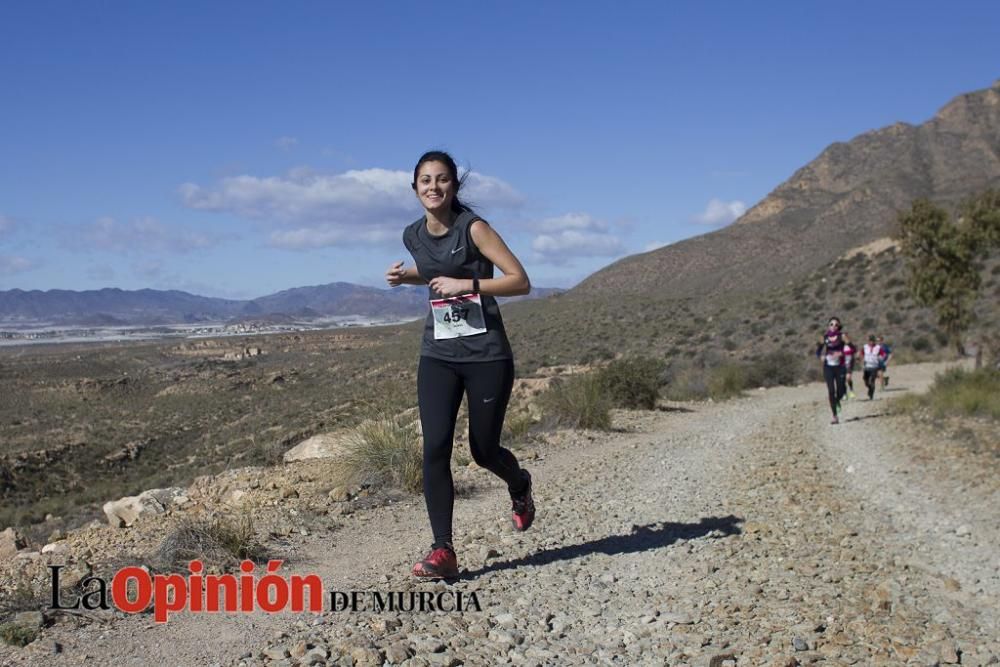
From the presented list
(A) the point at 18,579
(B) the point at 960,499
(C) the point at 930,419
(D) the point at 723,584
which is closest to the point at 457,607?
(D) the point at 723,584

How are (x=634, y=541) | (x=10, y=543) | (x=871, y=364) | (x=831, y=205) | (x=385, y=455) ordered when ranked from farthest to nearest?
(x=831, y=205)
(x=871, y=364)
(x=10, y=543)
(x=385, y=455)
(x=634, y=541)

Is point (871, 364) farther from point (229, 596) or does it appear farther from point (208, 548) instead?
point (229, 596)

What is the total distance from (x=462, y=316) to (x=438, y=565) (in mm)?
1328

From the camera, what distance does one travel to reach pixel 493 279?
449 cm

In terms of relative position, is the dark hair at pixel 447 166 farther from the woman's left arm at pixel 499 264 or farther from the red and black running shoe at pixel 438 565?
the red and black running shoe at pixel 438 565

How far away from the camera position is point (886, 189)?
2773 inches

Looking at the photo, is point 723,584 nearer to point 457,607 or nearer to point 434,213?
point 457,607

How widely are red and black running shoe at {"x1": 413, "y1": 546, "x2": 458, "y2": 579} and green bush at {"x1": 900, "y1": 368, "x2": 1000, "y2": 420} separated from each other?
11.0 metres

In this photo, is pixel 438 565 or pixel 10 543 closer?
pixel 438 565

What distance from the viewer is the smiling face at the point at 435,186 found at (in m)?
4.66

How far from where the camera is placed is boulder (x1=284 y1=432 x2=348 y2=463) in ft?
28.1

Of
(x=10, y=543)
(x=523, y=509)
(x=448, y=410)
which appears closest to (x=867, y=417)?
(x=523, y=509)

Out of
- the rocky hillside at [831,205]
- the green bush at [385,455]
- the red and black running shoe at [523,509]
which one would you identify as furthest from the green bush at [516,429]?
the rocky hillside at [831,205]

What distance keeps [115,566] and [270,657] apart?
1.88 metres
